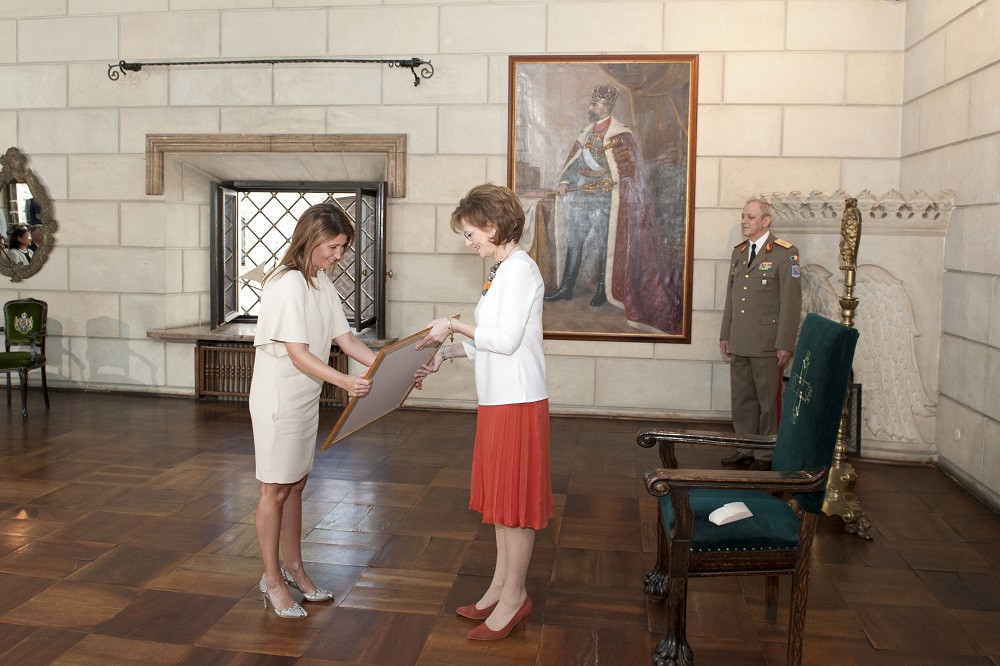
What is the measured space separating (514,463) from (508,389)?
27 cm

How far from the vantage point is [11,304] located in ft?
24.8

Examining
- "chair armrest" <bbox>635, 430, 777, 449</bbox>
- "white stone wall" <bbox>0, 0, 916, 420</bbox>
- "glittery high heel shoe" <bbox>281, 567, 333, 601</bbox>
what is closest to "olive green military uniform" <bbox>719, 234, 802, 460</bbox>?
"white stone wall" <bbox>0, 0, 916, 420</bbox>

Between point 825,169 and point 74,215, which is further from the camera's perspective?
point 74,215

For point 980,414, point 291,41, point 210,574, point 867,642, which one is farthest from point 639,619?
point 291,41

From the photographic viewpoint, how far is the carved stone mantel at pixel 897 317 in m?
6.09

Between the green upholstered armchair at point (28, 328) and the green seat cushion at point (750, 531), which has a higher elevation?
the green upholstered armchair at point (28, 328)

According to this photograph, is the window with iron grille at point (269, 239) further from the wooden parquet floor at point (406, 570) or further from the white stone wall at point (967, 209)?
the white stone wall at point (967, 209)

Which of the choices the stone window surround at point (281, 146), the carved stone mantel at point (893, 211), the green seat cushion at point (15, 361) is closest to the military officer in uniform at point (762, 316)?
the carved stone mantel at point (893, 211)

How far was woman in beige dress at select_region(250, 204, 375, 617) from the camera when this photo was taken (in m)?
3.31

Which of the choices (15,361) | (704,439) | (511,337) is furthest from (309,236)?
(15,361)

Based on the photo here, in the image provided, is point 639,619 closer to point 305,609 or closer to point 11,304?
point 305,609

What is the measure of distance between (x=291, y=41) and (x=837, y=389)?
633 cm

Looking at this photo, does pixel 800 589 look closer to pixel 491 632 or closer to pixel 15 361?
pixel 491 632

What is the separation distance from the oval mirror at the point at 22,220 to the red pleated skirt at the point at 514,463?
6.78 meters
